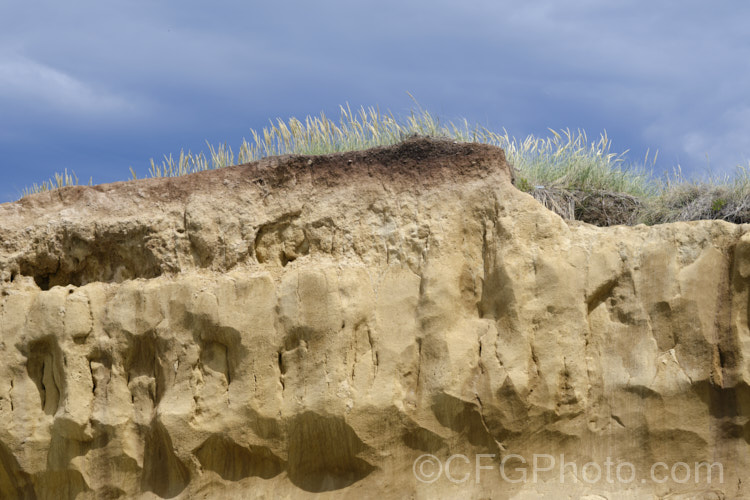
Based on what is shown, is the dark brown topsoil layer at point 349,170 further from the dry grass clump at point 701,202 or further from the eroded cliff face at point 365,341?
the dry grass clump at point 701,202

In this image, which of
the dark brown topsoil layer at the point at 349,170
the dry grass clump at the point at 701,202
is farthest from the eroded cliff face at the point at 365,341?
the dry grass clump at the point at 701,202

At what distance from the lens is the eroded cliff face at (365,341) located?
5.81 meters

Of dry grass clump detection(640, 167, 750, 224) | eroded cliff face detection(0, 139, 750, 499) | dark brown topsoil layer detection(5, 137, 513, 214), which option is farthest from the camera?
dry grass clump detection(640, 167, 750, 224)

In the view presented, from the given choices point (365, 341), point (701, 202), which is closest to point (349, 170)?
point (365, 341)

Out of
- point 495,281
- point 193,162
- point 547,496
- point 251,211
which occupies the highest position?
point 193,162

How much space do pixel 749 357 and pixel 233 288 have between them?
3659 millimetres

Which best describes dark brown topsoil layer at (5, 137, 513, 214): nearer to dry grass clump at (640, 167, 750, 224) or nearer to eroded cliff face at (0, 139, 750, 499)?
eroded cliff face at (0, 139, 750, 499)

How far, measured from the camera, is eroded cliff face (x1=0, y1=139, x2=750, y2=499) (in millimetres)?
5809

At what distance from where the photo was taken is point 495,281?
19.8ft

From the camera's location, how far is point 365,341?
6.10 metres

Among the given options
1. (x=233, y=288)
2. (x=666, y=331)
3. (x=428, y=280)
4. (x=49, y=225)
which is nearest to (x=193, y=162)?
(x=49, y=225)

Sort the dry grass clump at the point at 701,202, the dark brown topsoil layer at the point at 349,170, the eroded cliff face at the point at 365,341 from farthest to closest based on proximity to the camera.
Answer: the dry grass clump at the point at 701,202, the dark brown topsoil layer at the point at 349,170, the eroded cliff face at the point at 365,341

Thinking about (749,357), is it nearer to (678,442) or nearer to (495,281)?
(678,442)

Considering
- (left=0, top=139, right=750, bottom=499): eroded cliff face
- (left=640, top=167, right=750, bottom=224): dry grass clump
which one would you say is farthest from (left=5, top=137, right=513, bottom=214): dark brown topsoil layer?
(left=640, top=167, right=750, bottom=224): dry grass clump
